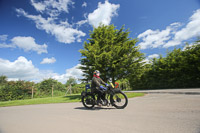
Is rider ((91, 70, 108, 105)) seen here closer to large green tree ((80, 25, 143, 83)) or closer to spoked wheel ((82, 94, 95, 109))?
spoked wheel ((82, 94, 95, 109))

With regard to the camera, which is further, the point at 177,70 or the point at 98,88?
the point at 177,70

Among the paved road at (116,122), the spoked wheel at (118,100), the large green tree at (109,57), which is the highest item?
the large green tree at (109,57)

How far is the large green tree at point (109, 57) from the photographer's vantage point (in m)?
9.27

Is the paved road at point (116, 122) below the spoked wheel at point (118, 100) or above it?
Result: below

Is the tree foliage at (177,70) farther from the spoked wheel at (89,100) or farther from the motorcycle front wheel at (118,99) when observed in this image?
the spoked wheel at (89,100)

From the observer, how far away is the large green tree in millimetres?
9270

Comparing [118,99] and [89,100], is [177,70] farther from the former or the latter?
[89,100]

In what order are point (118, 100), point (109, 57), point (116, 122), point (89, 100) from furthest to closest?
1. point (109, 57)
2. point (89, 100)
3. point (118, 100)
4. point (116, 122)

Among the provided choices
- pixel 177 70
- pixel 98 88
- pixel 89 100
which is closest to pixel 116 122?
pixel 98 88

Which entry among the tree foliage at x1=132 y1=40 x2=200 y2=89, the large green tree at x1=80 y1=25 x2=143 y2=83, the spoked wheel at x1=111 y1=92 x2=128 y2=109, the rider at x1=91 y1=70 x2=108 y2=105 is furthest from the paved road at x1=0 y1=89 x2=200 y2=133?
the tree foliage at x1=132 y1=40 x2=200 y2=89

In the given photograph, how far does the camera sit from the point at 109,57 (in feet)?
29.9

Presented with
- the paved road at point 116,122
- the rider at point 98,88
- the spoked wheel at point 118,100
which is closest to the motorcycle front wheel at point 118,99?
the spoked wheel at point 118,100

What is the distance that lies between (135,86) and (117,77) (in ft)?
47.5

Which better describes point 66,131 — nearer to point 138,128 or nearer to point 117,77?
point 138,128
